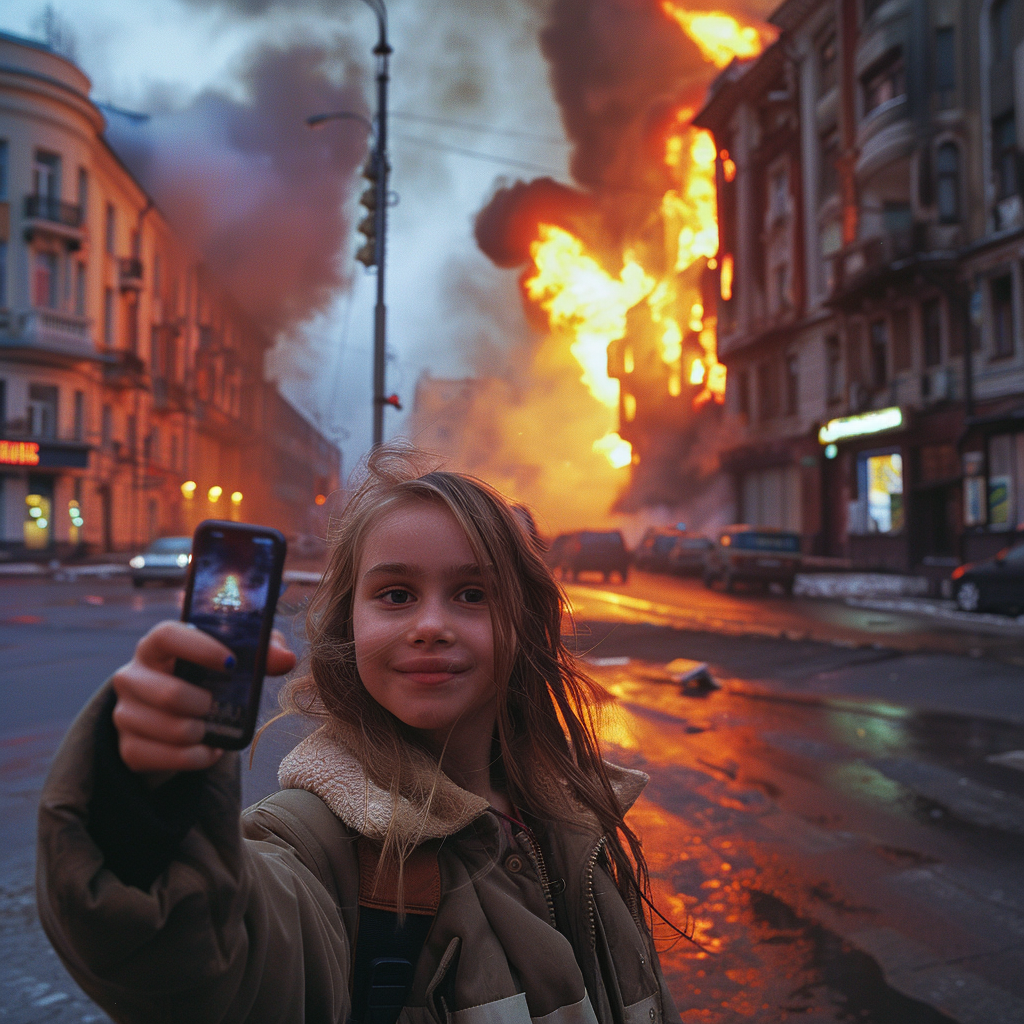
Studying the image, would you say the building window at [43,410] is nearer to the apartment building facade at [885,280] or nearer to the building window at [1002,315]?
the apartment building facade at [885,280]

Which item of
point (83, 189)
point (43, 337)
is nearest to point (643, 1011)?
point (43, 337)

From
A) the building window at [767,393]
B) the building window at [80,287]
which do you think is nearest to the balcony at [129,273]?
the building window at [80,287]

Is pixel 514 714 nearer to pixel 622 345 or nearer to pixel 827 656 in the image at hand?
pixel 827 656

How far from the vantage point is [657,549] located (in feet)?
105

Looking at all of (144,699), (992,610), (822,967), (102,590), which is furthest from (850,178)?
(144,699)

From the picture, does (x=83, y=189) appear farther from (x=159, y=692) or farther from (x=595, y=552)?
(x=159, y=692)

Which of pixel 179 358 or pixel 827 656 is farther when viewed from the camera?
pixel 179 358

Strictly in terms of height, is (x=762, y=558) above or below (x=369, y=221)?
below

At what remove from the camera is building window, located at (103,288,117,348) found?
39312 millimetres

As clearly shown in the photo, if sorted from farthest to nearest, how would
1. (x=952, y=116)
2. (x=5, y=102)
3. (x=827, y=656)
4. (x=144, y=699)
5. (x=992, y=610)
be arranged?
(x=5, y=102) < (x=952, y=116) < (x=992, y=610) < (x=827, y=656) < (x=144, y=699)

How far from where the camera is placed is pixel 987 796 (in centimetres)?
505

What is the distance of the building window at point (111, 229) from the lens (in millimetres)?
39281

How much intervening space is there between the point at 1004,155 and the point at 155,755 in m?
26.0

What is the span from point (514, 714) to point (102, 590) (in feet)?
71.9
